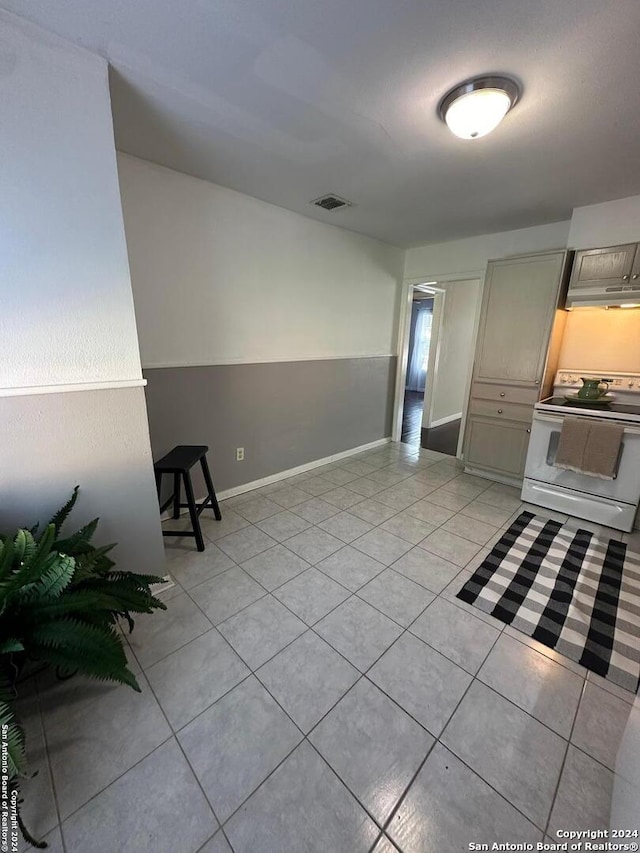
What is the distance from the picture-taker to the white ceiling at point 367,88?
1.14 m

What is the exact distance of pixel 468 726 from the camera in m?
1.26

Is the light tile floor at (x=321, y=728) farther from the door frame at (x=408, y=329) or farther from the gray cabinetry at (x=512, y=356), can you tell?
the door frame at (x=408, y=329)

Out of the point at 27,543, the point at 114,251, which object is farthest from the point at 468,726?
the point at 114,251

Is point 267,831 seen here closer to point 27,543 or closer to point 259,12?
point 27,543

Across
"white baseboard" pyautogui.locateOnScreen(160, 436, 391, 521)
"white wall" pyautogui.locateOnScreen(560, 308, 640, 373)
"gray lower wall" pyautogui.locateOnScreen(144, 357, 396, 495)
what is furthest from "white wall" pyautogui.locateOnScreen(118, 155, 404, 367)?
"white wall" pyautogui.locateOnScreen(560, 308, 640, 373)

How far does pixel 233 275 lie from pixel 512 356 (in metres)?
2.54

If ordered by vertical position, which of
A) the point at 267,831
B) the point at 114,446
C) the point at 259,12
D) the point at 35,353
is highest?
the point at 259,12

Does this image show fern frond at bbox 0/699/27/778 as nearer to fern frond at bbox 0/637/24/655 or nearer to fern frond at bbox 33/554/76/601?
fern frond at bbox 0/637/24/655

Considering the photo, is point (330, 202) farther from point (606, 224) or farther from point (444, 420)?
point (444, 420)

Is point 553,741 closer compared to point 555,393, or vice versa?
point 553,741

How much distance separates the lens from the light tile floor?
998 millimetres

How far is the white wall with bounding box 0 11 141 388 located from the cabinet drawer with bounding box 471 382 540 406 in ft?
10.1

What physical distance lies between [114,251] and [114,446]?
0.88 m

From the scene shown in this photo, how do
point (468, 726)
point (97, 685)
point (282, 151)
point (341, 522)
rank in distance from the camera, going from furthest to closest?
point (341, 522)
point (282, 151)
point (97, 685)
point (468, 726)
